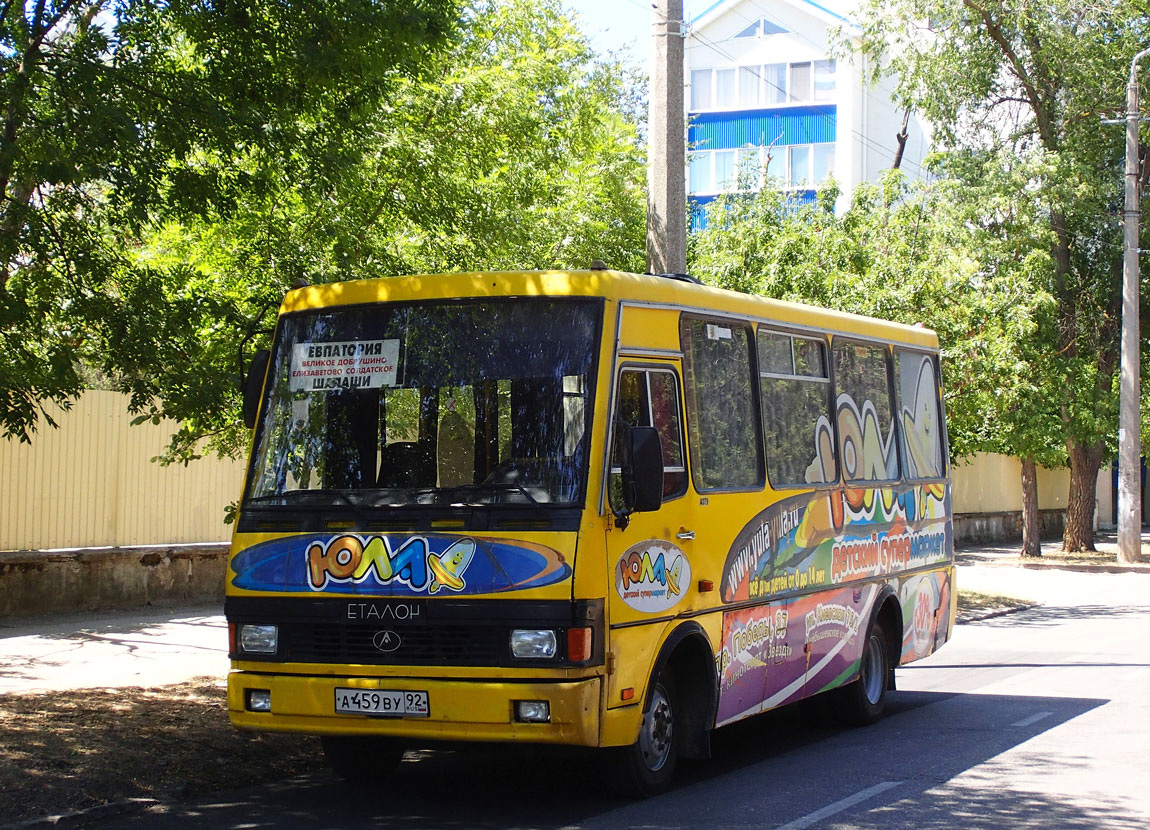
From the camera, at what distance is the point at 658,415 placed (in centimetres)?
866

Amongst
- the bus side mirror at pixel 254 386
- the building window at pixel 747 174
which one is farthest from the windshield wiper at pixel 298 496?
the building window at pixel 747 174

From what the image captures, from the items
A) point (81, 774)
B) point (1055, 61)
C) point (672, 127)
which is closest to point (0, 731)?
point (81, 774)

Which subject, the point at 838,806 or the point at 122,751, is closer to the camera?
the point at 838,806

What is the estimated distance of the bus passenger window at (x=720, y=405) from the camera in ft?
29.8

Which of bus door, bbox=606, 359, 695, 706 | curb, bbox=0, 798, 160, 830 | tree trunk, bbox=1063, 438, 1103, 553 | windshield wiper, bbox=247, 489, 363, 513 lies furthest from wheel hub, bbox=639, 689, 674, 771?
tree trunk, bbox=1063, 438, 1103, 553

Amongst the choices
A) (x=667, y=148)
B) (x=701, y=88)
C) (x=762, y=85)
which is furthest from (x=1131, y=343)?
(x=701, y=88)

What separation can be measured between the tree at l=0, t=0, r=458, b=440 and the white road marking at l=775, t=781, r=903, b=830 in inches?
205

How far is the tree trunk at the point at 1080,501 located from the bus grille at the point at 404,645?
28.8 meters

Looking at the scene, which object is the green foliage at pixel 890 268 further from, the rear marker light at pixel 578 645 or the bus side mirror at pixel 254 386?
the rear marker light at pixel 578 645

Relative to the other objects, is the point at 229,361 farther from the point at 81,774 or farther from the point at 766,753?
the point at 766,753

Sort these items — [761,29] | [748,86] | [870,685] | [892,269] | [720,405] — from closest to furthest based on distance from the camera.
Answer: [720,405], [870,685], [892,269], [748,86], [761,29]

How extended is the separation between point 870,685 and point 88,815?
6377 mm

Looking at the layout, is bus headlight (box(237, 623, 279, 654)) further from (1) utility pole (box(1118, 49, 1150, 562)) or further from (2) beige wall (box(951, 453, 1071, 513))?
(2) beige wall (box(951, 453, 1071, 513))

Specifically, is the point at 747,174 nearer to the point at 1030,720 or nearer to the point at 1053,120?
the point at 1053,120
